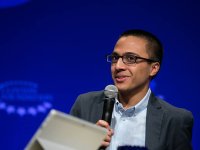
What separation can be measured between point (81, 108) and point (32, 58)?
44.7 inches

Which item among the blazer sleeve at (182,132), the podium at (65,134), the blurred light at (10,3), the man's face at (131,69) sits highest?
the blurred light at (10,3)

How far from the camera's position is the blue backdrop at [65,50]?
2994 mm

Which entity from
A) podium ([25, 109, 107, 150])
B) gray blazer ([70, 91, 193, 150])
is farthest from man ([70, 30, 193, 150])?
podium ([25, 109, 107, 150])

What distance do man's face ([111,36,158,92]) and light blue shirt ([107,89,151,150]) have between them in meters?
0.10

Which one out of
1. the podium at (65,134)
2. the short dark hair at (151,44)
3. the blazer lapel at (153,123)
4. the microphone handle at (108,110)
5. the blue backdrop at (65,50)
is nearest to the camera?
the podium at (65,134)

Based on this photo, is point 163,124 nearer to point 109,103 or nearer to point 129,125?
point 129,125

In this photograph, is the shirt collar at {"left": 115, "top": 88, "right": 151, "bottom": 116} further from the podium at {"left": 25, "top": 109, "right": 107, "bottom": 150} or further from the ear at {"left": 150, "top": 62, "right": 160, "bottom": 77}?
the podium at {"left": 25, "top": 109, "right": 107, "bottom": 150}

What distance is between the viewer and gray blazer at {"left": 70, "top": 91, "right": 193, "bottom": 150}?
1.95m

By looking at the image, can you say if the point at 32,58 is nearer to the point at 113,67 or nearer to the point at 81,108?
the point at 81,108

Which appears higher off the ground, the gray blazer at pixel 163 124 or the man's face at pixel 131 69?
the man's face at pixel 131 69

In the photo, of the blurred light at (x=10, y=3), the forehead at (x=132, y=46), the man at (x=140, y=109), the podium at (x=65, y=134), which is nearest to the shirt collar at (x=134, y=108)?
the man at (x=140, y=109)

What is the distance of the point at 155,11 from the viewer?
10.0ft

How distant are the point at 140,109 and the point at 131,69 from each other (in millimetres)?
216

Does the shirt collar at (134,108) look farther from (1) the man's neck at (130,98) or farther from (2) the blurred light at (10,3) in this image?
(2) the blurred light at (10,3)
